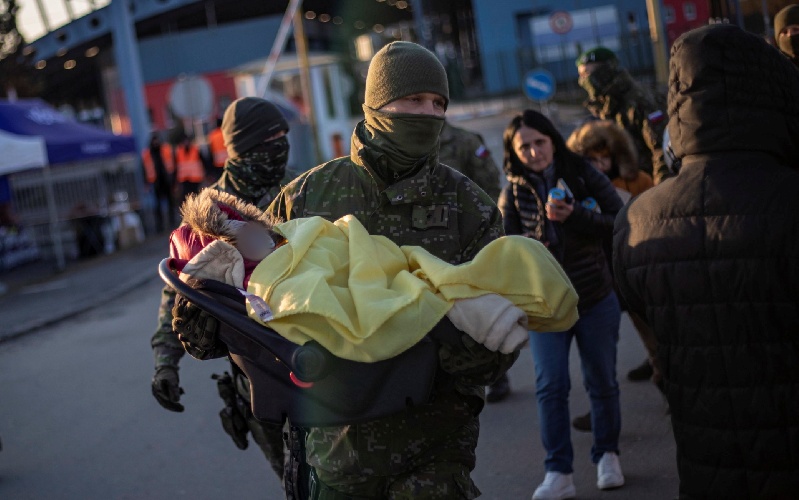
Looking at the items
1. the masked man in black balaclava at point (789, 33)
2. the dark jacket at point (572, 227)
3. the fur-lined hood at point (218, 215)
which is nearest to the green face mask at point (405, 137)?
the fur-lined hood at point (218, 215)

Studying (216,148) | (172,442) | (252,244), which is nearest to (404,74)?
(252,244)

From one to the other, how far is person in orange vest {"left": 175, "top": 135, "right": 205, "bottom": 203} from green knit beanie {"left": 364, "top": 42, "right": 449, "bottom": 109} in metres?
17.3

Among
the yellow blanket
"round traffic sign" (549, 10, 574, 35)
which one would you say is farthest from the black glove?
"round traffic sign" (549, 10, 574, 35)

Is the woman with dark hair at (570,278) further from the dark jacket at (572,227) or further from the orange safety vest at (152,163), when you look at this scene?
the orange safety vest at (152,163)

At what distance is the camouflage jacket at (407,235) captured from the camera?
308 centimetres

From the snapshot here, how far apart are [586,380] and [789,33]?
2521mm

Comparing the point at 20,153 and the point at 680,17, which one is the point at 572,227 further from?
the point at 20,153

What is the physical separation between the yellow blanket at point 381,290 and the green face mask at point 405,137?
1.58ft

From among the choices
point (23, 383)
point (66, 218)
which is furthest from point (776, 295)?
point (66, 218)

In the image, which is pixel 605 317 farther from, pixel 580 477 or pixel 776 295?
pixel 776 295

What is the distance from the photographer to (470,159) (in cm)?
729

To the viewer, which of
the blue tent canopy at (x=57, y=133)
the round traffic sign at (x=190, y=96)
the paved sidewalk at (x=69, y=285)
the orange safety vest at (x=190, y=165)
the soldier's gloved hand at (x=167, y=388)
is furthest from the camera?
the round traffic sign at (x=190, y=96)

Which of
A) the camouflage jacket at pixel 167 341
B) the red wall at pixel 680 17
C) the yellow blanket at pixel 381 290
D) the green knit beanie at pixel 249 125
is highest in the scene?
the red wall at pixel 680 17

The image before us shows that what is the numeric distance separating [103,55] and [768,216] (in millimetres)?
45894
